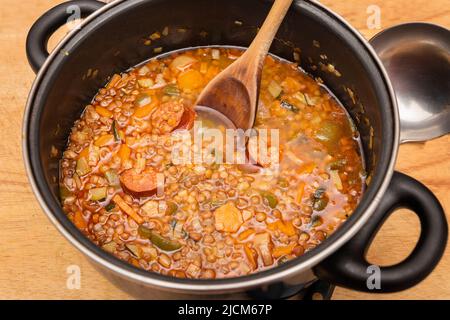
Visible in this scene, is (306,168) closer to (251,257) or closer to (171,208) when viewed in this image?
(251,257)

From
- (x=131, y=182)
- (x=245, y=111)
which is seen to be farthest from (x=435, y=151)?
(x=131, y=182)

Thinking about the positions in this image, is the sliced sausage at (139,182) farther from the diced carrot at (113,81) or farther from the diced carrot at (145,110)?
the diced carrot at (113,81)

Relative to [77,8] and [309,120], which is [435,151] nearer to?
[309,120]

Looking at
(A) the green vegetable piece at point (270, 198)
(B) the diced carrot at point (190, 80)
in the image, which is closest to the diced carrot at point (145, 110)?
(B) the diced carrot at point (190, 80)

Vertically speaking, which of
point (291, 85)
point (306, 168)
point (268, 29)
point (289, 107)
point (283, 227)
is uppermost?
point (268, 29)

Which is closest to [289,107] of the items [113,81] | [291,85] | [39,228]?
[291,85]

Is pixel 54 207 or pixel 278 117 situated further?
pixel 278 117
